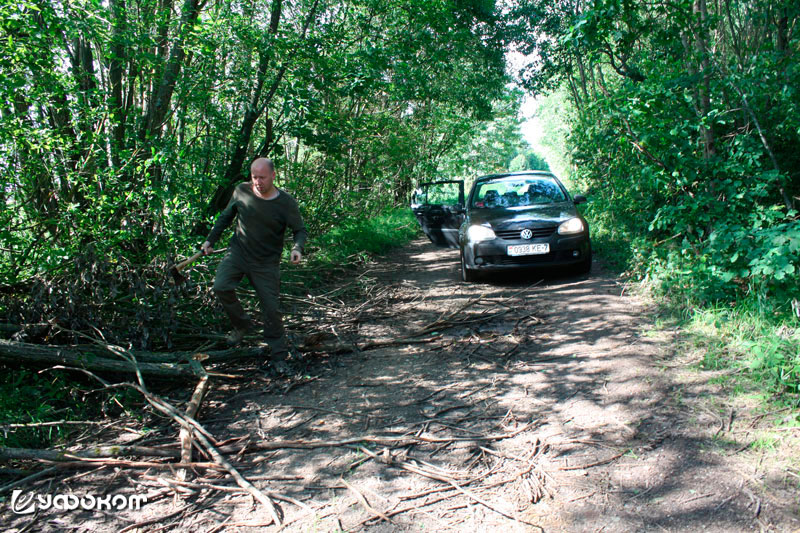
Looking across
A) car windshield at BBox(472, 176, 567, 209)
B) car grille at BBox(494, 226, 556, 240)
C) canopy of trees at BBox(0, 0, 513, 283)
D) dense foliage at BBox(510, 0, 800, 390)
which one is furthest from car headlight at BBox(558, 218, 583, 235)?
canopy of trees at BBox(0, 0, 513, 283)

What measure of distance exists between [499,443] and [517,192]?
6274 mm

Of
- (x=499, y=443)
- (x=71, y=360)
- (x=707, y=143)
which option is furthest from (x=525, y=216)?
(x=71, y=360)

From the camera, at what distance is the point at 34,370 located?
180 inches

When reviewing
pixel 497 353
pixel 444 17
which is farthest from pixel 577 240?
pixel 444 17

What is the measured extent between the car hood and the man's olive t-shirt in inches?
156

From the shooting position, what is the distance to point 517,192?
904 cm

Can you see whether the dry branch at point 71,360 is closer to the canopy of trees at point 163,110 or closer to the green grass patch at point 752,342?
the canopy of trees at point 163,110

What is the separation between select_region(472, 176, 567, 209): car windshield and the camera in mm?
8820

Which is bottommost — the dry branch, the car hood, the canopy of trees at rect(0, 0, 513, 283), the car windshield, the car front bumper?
the dry branch

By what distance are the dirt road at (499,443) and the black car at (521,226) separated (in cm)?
210

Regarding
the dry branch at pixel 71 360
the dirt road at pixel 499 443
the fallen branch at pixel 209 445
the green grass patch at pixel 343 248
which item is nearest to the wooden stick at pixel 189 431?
the fallen branch at pixel 209 445

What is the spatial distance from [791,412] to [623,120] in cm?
405

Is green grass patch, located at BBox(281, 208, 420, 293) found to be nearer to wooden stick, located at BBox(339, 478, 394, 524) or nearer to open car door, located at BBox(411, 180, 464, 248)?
open car door, located at BBox(411, 180, 464, 248)

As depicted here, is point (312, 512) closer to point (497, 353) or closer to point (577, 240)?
point (497, 353)
